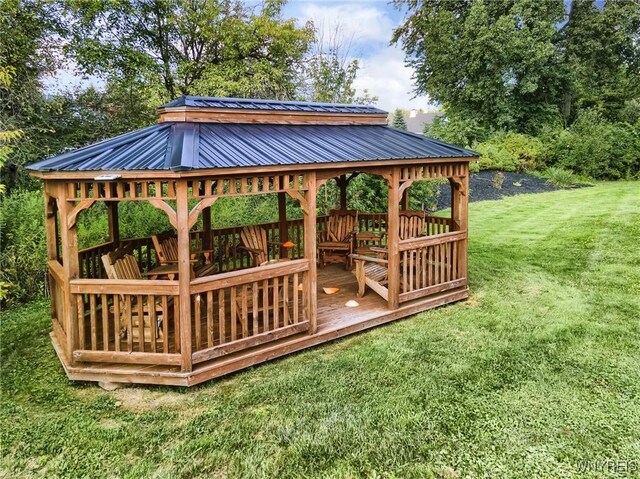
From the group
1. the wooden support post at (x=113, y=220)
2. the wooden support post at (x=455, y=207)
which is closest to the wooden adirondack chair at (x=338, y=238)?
the wooden support post at (x=455, y=207)

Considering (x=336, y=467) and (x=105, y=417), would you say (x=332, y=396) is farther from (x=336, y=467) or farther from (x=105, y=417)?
(x=105, y=417)

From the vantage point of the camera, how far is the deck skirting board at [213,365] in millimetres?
4484

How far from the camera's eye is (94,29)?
12.6 m

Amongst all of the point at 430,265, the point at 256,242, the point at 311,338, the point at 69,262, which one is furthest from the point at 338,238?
the point at 69,262

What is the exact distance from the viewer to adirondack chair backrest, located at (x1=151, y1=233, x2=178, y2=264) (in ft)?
21.0

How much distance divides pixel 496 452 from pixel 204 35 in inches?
552

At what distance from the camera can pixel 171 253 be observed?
263 inches

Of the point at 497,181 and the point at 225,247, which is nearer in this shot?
the point at 225,247

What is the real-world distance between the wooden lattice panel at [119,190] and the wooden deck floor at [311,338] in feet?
A: 5.65

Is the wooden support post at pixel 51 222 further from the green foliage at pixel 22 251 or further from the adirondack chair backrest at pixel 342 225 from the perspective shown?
the adirondack chair backrest at pixel 342 225

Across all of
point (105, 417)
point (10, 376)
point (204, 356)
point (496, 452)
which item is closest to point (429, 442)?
point (496, 452)

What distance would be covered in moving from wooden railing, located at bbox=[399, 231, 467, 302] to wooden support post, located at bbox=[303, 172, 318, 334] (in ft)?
5.02

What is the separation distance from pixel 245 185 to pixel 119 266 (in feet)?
5.53

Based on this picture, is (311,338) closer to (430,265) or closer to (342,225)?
(430,265)
